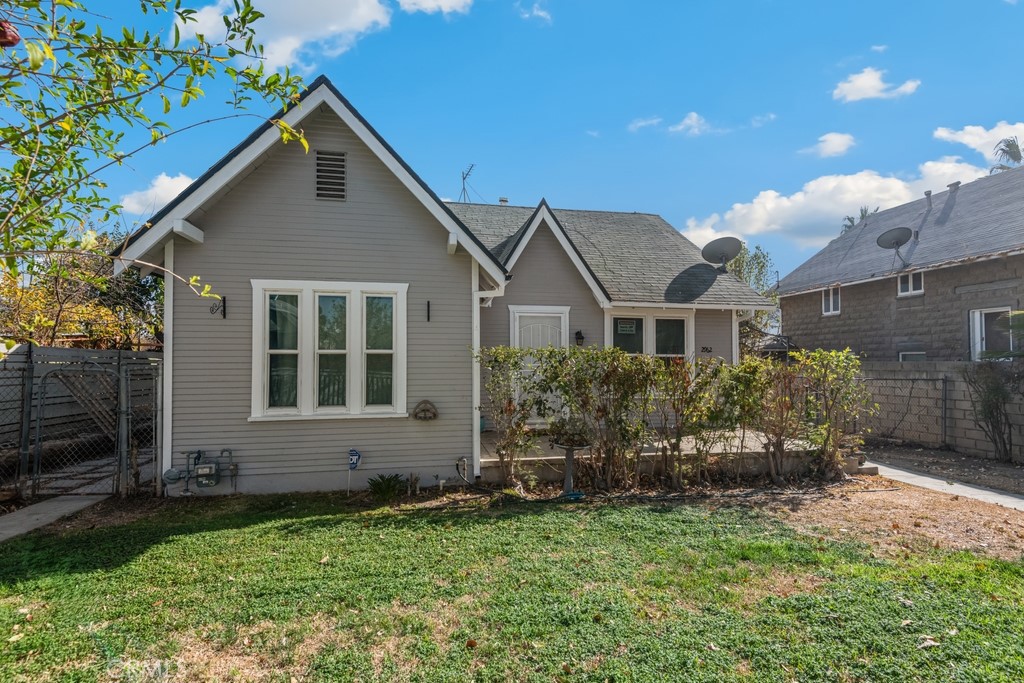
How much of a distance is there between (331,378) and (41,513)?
375 centimetres

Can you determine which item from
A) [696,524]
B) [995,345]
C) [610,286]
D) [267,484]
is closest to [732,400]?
[696,524]

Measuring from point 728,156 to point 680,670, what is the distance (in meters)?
12.3

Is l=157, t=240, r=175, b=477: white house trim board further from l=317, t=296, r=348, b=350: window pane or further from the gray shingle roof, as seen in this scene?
the gray shingle roof

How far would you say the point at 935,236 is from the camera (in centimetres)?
1531

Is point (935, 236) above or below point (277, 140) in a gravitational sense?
above

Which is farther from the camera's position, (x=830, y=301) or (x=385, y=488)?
(x=830, y=301)

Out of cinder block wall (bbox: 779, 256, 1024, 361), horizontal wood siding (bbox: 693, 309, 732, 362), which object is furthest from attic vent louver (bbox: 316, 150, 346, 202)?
cinder block wall (bbox: 779, 256, 1024, 361)

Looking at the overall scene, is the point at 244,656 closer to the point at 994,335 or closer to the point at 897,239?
the point at 994,335

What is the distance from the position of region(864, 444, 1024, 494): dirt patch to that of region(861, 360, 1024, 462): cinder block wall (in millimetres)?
339

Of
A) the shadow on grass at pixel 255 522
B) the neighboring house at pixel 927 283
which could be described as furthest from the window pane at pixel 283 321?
the neighboring house at pixel 927 283

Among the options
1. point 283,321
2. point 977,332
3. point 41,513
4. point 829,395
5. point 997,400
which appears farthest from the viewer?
point 977,332

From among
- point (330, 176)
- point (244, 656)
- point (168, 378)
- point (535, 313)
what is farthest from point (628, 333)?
point (244, 656)

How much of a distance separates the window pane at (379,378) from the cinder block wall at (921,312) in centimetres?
1401

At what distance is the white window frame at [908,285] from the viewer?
48.1 feet
